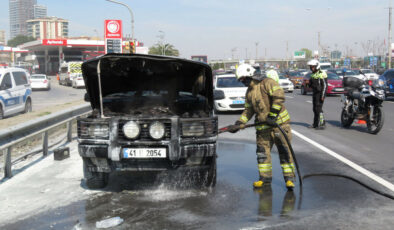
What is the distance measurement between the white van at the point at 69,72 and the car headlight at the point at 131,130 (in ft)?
137

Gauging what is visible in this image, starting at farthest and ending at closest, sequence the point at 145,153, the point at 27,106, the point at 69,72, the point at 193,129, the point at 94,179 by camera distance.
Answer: the point at 69,72 → the point at 27,106 → the point at 94,179 → the point at 193,129 → the point at 145,153

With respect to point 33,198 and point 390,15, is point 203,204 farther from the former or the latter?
point 390,15

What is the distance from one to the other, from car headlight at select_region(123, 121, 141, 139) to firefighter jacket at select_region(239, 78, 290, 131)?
1.54m

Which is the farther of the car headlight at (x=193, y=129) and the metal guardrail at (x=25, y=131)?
the metal guardrail at (x=25, y=131)

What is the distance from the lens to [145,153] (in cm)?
571

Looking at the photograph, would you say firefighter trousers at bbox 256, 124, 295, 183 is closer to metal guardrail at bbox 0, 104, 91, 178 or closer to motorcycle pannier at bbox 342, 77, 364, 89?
metal guardrail at bbox 0, 104, 91, 178

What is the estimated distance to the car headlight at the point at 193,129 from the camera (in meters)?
5.81

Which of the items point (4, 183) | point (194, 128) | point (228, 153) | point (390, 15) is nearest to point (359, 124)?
point (228, 153)

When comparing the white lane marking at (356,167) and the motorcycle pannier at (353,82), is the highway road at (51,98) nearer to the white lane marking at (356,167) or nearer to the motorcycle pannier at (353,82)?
the motorcycle pannier at (353,82)

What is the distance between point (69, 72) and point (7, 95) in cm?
3492

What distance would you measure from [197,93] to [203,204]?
2552mm

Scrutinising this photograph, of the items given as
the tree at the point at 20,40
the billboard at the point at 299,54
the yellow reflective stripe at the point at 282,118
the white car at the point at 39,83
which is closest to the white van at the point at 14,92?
the yellow reflective stripe at the point at 282,118

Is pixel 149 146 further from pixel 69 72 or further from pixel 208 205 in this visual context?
pixel 69 72

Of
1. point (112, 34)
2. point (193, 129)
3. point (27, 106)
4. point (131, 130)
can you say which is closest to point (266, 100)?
point (193, 129)
